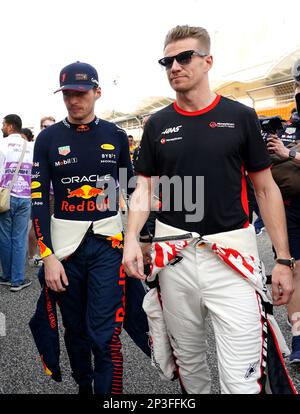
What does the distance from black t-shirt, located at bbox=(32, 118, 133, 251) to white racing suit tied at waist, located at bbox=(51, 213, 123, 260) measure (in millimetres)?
38

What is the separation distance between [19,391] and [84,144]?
5.32 feet

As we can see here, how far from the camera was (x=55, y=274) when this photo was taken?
2.11 m

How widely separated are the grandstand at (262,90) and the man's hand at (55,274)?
6.46 meters

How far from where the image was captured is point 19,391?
8.38ft

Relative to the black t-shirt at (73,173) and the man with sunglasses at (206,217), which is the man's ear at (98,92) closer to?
the black t-shirt at (73,173)

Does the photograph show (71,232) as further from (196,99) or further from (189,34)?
(189,34)

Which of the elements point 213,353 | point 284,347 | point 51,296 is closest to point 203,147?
point 284,347

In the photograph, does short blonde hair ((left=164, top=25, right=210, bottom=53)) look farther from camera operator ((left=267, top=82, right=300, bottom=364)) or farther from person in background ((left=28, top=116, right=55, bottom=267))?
person in background ((left=28, top=116, right=55, bottom=267))

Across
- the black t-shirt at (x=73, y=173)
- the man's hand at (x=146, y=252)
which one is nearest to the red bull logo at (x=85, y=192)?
the black t-shirt at (x=73, y=173)

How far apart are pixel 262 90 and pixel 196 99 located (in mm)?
11594

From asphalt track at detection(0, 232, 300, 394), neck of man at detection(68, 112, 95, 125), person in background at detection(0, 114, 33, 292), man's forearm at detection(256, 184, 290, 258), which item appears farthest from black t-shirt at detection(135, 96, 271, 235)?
person in background at detection(0, 114, 33, 292)

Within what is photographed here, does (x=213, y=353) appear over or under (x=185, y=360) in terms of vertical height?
under

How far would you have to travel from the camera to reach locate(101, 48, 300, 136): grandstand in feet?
39.7

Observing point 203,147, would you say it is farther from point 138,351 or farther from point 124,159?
point 138,351
